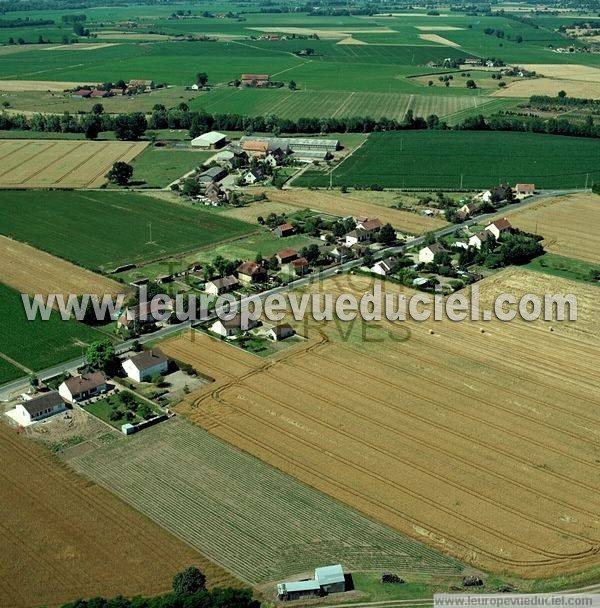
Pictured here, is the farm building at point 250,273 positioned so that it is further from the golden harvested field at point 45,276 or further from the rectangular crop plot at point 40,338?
the rectangular crop plot at point 40,338


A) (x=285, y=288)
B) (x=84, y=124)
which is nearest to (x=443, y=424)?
(x=285, y=288)

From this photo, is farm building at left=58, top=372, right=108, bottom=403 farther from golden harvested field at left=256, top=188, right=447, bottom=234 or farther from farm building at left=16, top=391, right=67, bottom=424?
golden harvested field at left=256, top=188, right=447, bottom=234

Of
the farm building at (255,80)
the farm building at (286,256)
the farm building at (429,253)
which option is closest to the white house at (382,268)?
the farm building at (429,253)

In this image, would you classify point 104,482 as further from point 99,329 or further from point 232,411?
point 99,329

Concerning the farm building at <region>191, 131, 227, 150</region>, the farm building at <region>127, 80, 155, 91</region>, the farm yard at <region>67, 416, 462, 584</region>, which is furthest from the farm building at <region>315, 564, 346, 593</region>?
the farm building at <region>127, 80, 155, 91</region>

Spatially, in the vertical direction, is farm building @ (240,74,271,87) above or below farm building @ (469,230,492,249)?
above

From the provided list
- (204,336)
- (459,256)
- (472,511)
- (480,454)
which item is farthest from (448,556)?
(459,256)

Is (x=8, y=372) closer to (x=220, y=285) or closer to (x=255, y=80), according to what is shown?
(x=220, y=285)
